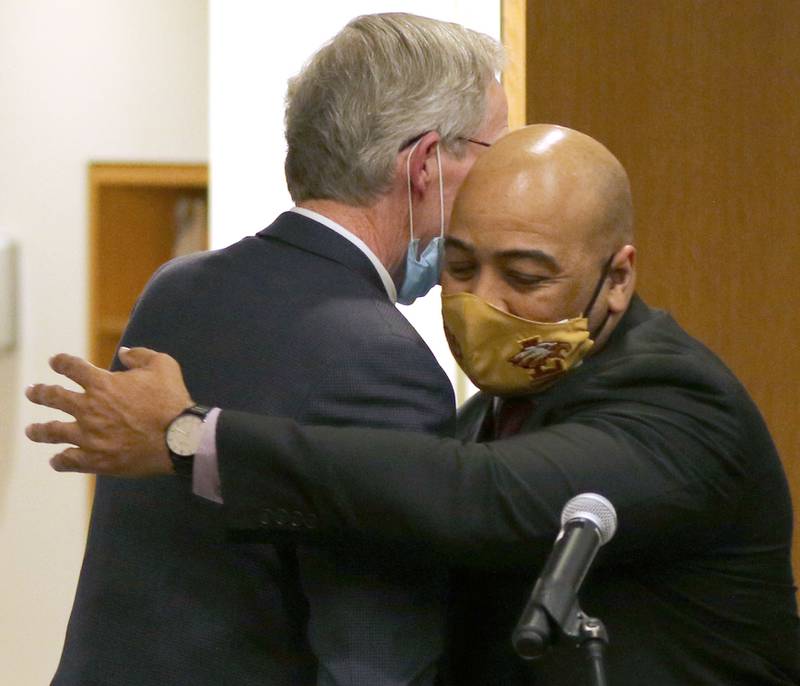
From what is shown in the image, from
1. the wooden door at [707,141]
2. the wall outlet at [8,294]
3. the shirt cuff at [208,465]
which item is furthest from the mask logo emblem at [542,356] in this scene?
the wall outlet at [8,294]

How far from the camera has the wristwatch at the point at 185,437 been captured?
132 cm

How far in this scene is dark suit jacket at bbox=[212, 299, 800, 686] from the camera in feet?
4.33

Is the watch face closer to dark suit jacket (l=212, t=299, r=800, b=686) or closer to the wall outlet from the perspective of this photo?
dark suit jacket (l=212, t=299, r=800, b=686)

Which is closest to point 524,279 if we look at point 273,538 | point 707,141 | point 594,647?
point 273,538

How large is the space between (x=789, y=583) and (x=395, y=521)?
0.51 m

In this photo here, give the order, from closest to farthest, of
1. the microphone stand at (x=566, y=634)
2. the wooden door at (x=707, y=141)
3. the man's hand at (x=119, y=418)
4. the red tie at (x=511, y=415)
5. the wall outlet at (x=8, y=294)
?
1. the microphone stand at (x=566, y=634)
2. the man's hand at (x=119, y=418)
3. the red tie at (x=511, y=415)
4. the wooden door at (x=707, y=141)
5. the wall outlet at (x=8, y=294)

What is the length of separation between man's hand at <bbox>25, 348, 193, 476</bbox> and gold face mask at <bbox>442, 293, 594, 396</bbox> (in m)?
0.32

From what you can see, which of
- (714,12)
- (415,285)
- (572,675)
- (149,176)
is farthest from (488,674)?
(149,176)

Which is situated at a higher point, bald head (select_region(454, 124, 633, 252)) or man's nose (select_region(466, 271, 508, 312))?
bald head (select_region(454, 124, 633, 252))

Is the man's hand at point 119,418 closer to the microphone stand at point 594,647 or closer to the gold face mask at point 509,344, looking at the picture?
the gold face mask at point 509,344

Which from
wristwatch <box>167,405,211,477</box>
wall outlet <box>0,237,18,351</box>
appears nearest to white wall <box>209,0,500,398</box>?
wristwatch <box>167,405,211,477</box>

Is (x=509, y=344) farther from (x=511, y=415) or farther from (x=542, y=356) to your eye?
(x=511, y=415)

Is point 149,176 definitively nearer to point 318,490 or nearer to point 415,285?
point 415,285

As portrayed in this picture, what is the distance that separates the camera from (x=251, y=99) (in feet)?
9.89
